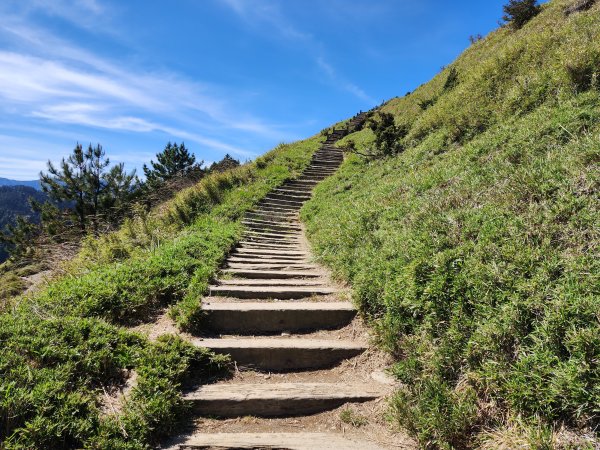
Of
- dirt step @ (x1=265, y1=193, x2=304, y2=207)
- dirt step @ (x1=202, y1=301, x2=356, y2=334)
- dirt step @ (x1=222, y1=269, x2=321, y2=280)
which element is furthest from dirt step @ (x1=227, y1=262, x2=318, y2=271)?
dirt step @ (x1=265, y1=193, x2=304, y2=207)

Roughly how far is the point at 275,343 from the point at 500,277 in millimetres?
2443

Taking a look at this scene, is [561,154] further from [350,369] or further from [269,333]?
[269,333]

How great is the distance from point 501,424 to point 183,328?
3.35 m

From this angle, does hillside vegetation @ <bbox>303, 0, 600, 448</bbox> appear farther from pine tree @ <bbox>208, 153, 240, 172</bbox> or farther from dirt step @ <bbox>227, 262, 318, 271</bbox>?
pine tree @ <bbox>208, 153, 240, 172</bbox>

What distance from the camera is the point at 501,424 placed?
7.77 ft

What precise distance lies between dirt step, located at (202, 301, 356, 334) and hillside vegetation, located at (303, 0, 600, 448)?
387 millimetres

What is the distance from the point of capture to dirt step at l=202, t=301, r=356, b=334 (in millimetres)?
4410

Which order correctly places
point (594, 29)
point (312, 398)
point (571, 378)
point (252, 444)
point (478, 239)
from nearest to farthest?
point (571, 378), point (252, 444), point (312, 398), point (478, 239), point (594, 29)

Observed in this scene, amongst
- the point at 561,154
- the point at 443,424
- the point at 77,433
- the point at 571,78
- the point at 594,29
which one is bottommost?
the point at 77,433

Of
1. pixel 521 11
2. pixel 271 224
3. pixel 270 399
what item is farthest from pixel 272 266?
pixel 521 11

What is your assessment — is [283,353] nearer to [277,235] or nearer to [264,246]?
[264,246]

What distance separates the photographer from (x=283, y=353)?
3.84m

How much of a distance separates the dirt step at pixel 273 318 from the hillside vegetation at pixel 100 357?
12.0 inches

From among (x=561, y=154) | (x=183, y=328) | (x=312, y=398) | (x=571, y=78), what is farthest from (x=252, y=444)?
(x=571, y=78)
